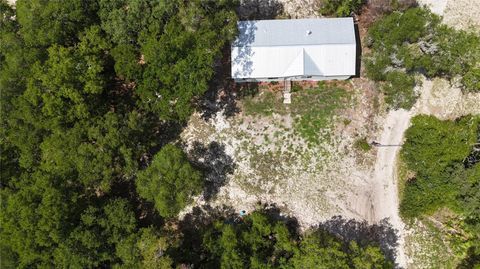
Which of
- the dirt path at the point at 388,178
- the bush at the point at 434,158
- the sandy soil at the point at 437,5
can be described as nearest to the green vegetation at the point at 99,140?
the dirt path at the point at 388,178

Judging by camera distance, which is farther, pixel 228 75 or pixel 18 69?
pixel 228 75

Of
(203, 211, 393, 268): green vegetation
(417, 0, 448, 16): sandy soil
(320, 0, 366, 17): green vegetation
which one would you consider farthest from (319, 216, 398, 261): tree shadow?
(417, 0, 448, 16): sandy soil

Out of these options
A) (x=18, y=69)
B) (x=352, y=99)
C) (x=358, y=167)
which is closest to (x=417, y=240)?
(x=358, y=167)

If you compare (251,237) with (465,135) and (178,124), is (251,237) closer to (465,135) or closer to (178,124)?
(178,124)

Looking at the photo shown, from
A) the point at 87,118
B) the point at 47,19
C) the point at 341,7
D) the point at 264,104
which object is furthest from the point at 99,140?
the point at 341,7

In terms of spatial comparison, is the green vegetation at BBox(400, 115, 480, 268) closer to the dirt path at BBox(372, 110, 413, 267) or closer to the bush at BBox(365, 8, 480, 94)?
the dirt path at BBox(372, 110, 413, 267)

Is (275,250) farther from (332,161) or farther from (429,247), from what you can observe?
(429,247)
